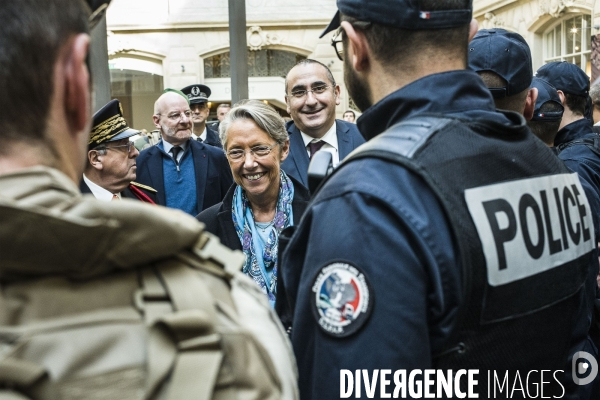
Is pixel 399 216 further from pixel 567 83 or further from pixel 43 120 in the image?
pixel 567 83

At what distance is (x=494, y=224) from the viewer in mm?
1507

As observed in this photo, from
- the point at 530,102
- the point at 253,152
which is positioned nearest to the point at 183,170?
the point at 253,152

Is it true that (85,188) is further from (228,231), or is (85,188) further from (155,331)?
(155,331)

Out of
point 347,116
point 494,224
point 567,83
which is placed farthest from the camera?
point 347,116

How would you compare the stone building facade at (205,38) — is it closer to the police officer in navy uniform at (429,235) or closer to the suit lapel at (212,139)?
the suit lapel at (212,139)

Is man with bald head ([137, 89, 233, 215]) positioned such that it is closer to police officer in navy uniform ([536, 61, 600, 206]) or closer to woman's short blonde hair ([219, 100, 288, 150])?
woman's short blonde hair ([219, 100, 288, 150])

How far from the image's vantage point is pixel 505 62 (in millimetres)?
2625

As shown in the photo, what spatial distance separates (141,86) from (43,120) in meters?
20.9

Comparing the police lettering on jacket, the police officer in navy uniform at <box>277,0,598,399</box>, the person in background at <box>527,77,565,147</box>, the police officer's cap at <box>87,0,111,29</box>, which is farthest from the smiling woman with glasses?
the police officer's cap at <box>87,0,111,29</box>

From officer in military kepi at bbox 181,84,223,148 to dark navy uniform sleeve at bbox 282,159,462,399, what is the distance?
254 inches

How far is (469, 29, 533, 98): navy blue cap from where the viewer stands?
2621mm

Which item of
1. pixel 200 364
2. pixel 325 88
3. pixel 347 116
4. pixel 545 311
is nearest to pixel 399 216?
pixel 545 311

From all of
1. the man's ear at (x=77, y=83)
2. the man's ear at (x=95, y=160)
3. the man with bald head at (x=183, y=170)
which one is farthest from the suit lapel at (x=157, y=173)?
the man's ear at (x=77, y=83)

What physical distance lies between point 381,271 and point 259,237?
1900mm
